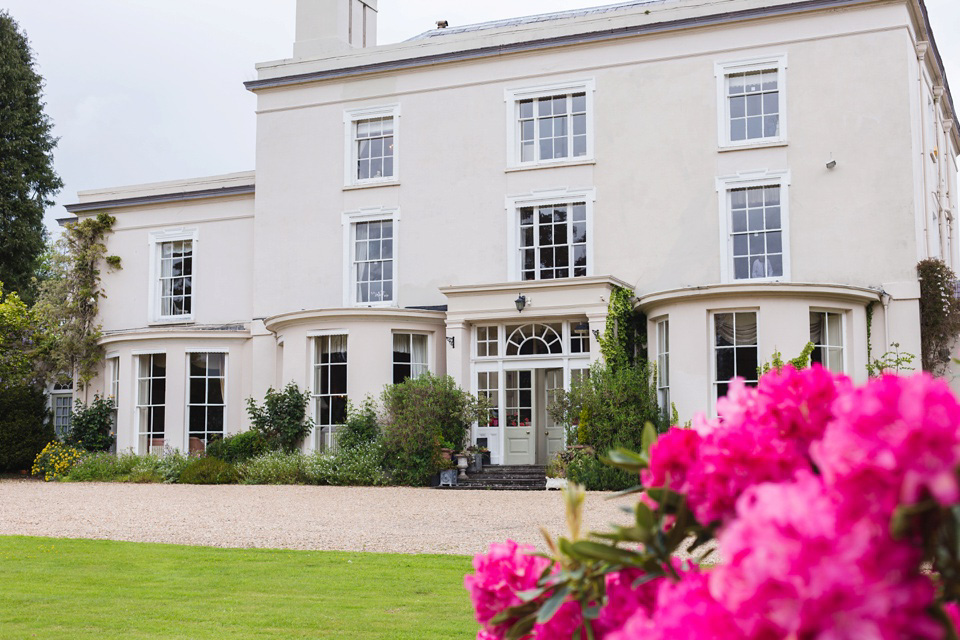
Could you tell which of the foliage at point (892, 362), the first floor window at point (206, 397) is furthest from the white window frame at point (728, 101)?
the first floor window at point (206, 397)

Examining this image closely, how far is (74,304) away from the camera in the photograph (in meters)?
24.3

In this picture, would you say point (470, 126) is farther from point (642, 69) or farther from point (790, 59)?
point (790, 59)

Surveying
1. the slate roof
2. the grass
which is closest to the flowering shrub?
the grass

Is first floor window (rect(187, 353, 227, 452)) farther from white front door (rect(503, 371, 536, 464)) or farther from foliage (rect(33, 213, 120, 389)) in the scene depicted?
white front door (rect(503, 371, 536, 464))

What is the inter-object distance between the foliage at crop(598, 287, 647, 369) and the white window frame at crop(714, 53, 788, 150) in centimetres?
362

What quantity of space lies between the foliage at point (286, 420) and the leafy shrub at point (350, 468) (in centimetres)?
133

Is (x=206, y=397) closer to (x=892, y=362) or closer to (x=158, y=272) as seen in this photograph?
(x=158, y=272)

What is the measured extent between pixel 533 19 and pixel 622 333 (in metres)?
9.32

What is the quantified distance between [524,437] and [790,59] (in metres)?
8.92

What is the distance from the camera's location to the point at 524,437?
19500mm

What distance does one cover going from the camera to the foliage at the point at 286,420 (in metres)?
20.0

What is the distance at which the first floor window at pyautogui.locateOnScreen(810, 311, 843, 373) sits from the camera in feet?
57.2

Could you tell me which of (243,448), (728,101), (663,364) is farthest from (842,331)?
(243,448)

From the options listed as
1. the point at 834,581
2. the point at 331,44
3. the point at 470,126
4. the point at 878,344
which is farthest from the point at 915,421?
the point at 331,44
